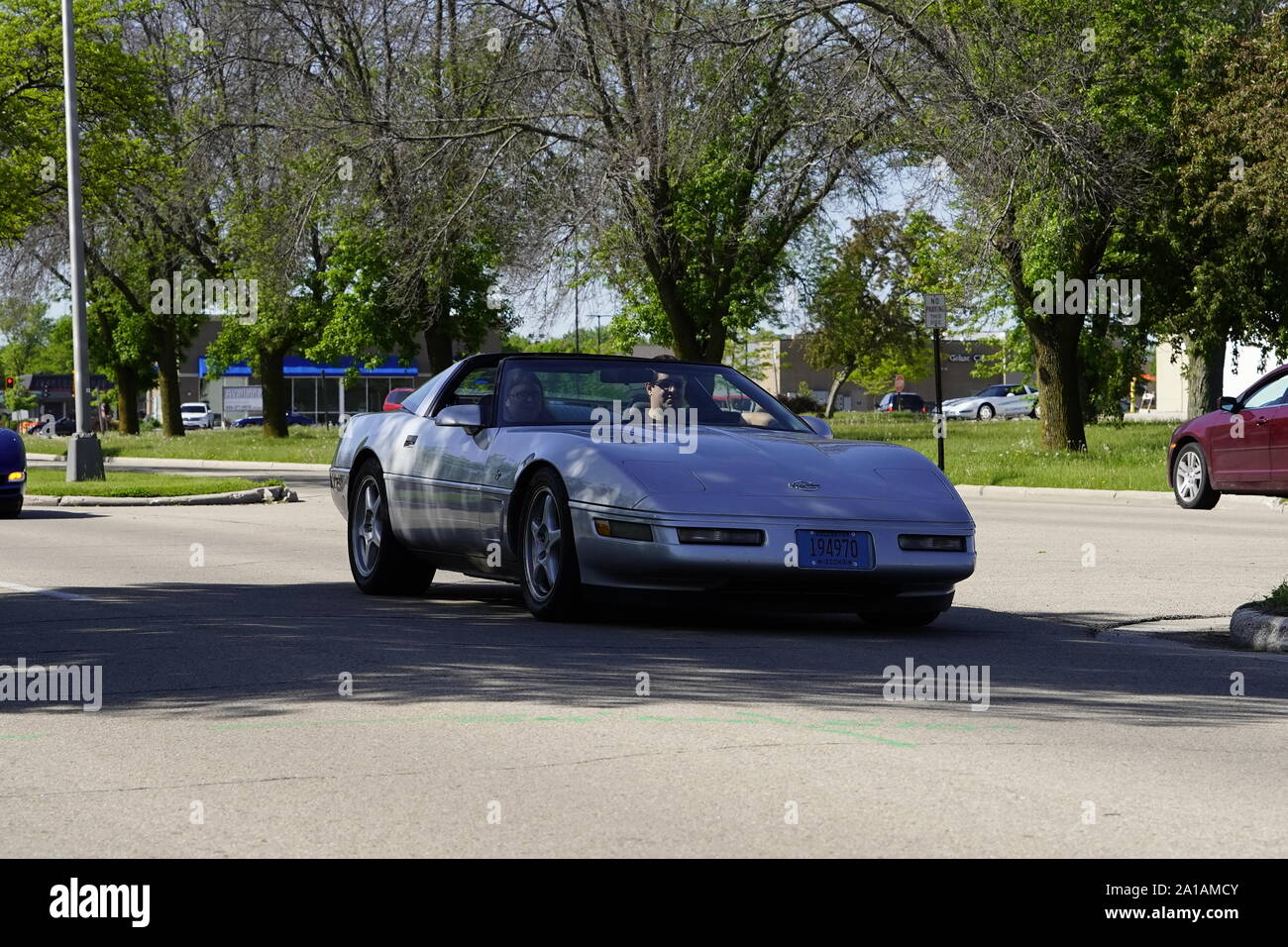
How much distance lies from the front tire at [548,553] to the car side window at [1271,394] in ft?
38.9

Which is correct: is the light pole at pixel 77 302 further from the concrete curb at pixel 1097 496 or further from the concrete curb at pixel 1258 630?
the concrete curb at pixel 1258 630

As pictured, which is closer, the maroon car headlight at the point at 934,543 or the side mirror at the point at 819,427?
the maroon car headlight at the point at 934,543

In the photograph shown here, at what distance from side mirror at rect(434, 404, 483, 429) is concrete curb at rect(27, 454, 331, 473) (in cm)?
2568

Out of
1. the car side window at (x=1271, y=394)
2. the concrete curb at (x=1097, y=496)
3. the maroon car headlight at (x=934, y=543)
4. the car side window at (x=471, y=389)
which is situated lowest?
the concrete curb at (x=1097, y=496)

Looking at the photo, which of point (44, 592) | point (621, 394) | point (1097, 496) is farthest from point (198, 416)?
point (621, 394)

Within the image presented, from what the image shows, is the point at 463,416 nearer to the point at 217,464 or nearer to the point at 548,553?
the point at 548,553

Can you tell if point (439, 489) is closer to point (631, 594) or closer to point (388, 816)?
point (631, 594)

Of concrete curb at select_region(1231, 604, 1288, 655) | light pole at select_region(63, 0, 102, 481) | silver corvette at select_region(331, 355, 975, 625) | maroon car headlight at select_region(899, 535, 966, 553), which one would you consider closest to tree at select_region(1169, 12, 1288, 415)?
light pole at select_region(63, 0, 102, 481)

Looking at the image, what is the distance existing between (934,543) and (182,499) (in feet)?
56.1

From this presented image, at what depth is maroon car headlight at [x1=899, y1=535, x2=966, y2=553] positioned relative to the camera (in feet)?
29.3

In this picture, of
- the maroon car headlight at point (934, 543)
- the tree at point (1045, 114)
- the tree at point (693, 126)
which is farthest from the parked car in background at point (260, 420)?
the maroon car headlight at point (934, 543)

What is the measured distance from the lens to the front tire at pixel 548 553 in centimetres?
923

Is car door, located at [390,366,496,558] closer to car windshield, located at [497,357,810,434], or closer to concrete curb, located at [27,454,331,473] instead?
car windshield, located at [497,357,810,434]

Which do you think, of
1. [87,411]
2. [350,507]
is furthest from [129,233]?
[350,507]
